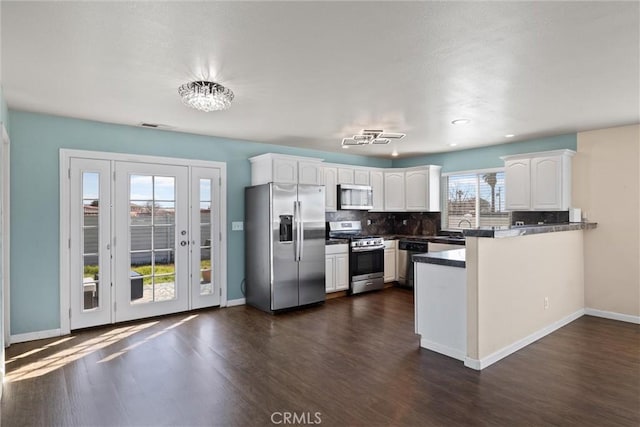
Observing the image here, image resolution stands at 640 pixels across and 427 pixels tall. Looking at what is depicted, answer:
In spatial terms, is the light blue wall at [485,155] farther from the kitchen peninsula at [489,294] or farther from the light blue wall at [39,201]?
the light blue wall at [39,201]

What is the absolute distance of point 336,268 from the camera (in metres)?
5.96

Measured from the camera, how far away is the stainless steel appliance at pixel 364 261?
611 cm

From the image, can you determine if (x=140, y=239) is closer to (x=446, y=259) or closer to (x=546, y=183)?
(x=446, y=259)

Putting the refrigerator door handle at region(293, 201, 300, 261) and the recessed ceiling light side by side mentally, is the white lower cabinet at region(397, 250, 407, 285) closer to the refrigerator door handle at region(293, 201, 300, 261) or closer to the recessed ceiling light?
the refrigerator door handle at region(293, 201, 300, 261)

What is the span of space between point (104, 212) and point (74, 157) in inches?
27.4

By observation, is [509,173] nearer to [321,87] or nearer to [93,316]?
[321,87]

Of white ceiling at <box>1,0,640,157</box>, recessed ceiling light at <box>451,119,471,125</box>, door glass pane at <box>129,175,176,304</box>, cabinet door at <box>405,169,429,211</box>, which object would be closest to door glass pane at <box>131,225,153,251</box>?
door glass pane at <box>129,175,176,304</box>

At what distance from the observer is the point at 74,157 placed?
423cm

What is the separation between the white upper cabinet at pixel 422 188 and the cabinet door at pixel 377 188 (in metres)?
0.46

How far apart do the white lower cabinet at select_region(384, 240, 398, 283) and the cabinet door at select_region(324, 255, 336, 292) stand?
1.19 meters

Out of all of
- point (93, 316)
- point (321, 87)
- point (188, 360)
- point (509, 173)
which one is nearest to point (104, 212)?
point (93, 316)

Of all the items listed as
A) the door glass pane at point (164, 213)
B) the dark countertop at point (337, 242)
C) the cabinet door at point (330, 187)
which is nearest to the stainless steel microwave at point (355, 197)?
the cabinet door at point (330, 187)

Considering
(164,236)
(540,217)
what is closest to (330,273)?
(164,236)

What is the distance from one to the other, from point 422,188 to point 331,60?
4564 millimetres
